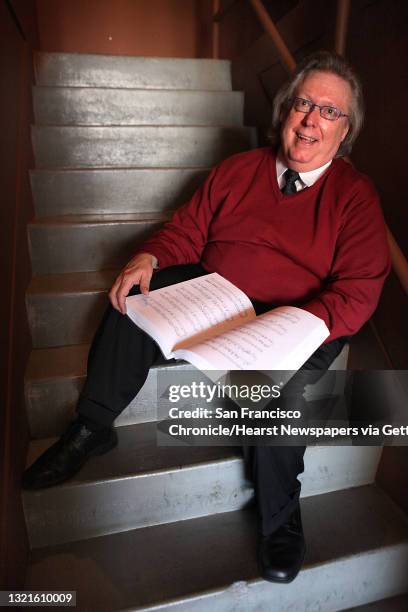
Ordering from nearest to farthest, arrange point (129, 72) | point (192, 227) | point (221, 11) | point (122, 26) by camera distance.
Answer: point (192, 227)
point (129, 72)
point (221, 11)
point (122, 26)

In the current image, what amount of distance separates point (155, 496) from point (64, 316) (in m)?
0.64

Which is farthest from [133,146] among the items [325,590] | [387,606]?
[387,606]

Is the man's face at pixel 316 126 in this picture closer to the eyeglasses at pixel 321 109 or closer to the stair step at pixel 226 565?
the eyeglasses at pixel 321 109

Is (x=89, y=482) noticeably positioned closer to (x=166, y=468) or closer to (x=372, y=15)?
(x=166, y=468)

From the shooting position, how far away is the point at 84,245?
5.15 ft

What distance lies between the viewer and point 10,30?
1396 mm

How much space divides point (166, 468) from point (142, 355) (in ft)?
1.05

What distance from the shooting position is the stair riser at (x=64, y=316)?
1350 millimetres

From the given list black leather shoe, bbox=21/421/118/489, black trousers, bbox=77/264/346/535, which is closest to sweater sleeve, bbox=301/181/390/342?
black trousers, bbox=77/264/346/535

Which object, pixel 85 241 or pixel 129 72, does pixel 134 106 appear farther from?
pixel 85 241

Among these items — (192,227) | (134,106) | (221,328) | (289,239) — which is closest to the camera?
(221,328)

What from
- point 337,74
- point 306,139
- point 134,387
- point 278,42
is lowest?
point 134,387

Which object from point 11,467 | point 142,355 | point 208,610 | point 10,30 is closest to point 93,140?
point 10,30

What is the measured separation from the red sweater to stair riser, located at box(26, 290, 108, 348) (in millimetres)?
318
